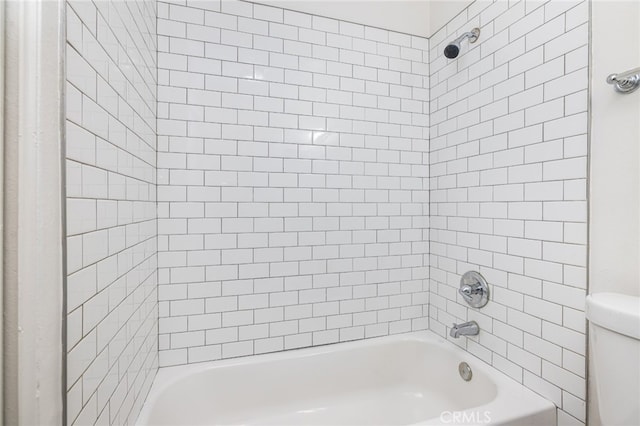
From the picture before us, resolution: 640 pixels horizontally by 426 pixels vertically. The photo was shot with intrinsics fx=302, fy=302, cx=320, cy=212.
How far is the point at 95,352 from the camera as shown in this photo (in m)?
0.71

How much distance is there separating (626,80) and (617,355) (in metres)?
0.79

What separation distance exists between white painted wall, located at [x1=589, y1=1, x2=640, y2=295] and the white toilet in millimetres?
125

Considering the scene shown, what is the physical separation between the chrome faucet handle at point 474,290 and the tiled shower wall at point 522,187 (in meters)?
0.04

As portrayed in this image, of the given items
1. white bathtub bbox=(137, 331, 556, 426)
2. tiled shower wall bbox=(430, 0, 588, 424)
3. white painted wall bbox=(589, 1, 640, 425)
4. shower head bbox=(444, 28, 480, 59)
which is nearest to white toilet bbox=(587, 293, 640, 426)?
white painted wall bbox=(589, 1, 640, 425)

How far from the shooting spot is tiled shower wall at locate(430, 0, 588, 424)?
108 cm

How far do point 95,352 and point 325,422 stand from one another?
124 cm

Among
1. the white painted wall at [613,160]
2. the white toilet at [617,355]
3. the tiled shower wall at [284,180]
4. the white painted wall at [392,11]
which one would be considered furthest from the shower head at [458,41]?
the white toilet at [617,355]

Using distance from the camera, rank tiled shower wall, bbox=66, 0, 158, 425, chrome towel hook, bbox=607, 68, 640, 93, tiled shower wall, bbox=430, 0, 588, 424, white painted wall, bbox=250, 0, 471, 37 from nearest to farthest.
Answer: tiled shower wall, bbox=66, 0, 158, 425, chrome towel hook, bbox=607, 68, 640, 93, tiled shower wall, bbox=430, 0, 588, 424, white painted wall, bbox=250, 0, 471, 37

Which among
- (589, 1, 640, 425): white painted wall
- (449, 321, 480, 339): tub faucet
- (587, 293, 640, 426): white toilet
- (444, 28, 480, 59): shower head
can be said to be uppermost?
(444, 28, 480, 59): shower head

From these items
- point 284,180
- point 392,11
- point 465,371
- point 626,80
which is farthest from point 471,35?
point 465,371

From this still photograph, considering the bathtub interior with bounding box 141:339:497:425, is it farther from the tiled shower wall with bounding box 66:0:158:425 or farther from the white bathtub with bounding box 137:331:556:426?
the tiled shower wall with bounding box 66:0:158:425

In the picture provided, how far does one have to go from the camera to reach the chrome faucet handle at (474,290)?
1426 mm

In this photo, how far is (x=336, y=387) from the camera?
1624 millimetres

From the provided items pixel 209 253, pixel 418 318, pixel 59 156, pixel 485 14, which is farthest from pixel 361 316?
pixel 485 14
